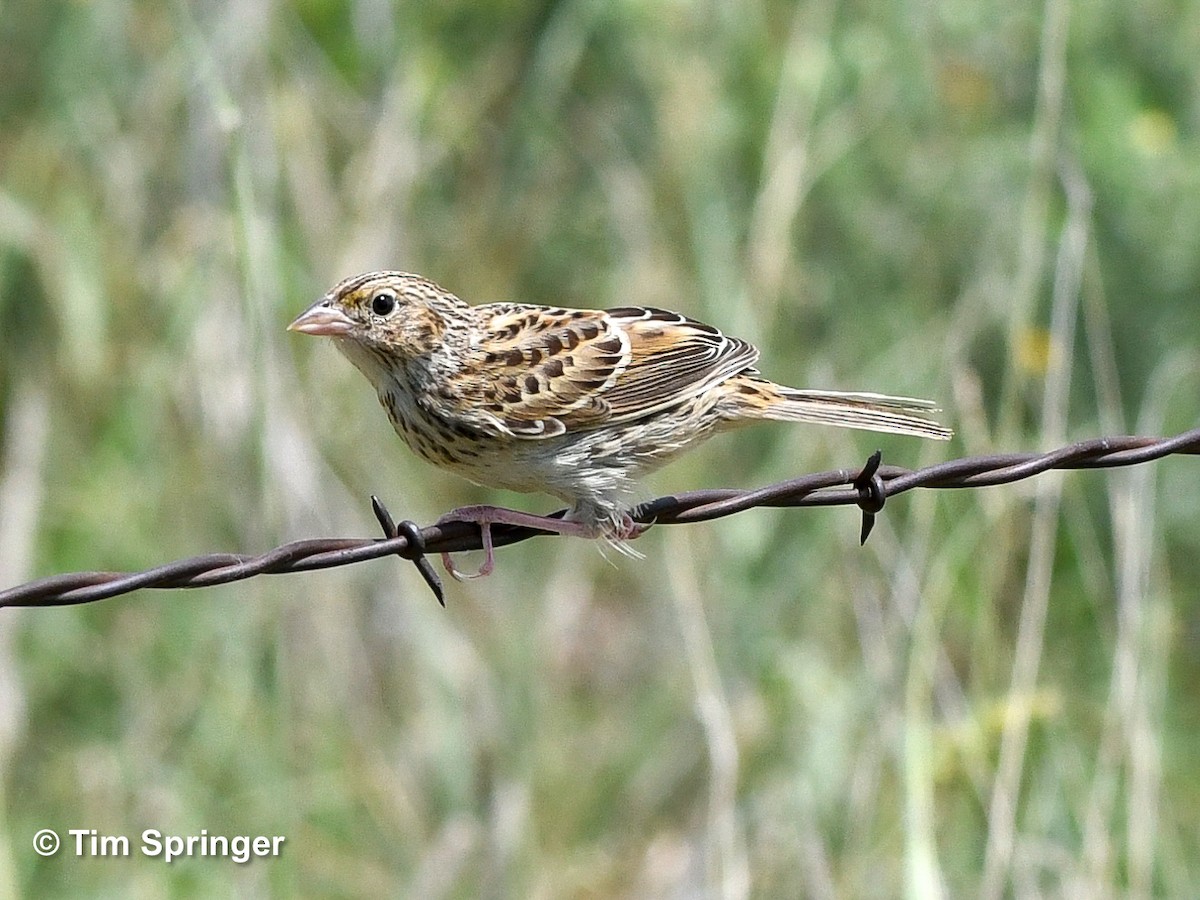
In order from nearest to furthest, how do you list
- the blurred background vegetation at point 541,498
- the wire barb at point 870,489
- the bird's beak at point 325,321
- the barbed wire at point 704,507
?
the barbed wire at point 704,507 → the wire barb at point 870,489 → the bird's beak at point 325,321 → the blurred background vegetation at point 541,498

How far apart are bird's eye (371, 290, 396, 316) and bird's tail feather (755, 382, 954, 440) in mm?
1070

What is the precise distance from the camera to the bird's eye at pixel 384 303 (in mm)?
4641

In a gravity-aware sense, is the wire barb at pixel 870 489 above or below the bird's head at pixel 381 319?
below

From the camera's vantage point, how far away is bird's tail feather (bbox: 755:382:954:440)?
440cm

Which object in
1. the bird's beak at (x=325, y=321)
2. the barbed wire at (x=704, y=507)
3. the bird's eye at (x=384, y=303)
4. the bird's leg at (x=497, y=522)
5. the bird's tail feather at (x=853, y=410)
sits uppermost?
the bird's eye at (x=384, y=303)

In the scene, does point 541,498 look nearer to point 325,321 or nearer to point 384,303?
point 384,303

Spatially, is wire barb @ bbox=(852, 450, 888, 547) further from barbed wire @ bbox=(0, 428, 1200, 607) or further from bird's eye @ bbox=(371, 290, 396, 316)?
bird's eye @ bbox=(371, 290, 396, 316)

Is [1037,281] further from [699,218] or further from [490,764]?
[490,764]

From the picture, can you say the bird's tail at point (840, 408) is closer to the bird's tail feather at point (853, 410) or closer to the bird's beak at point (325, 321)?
the bird's tail feather at point (853, 410)

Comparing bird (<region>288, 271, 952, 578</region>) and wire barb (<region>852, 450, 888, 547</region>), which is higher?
Answer: bird (<region>288, 271, 952, 578</region>)

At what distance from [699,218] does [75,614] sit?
2990mm

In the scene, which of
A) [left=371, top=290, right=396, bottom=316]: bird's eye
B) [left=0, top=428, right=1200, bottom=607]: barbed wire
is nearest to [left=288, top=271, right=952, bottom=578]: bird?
[left=371, top=290, right=396, bottom=316]: bird's eye

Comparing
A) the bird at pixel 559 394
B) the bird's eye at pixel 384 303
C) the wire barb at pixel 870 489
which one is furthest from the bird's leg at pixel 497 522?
the wire barb at pixel 870 489

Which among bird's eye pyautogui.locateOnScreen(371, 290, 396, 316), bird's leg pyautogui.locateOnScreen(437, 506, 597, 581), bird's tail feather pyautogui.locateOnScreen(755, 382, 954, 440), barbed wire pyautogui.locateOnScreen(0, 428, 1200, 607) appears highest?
bird's eye pyautogui.locateOnScreen(371, 290, 396, 316)
